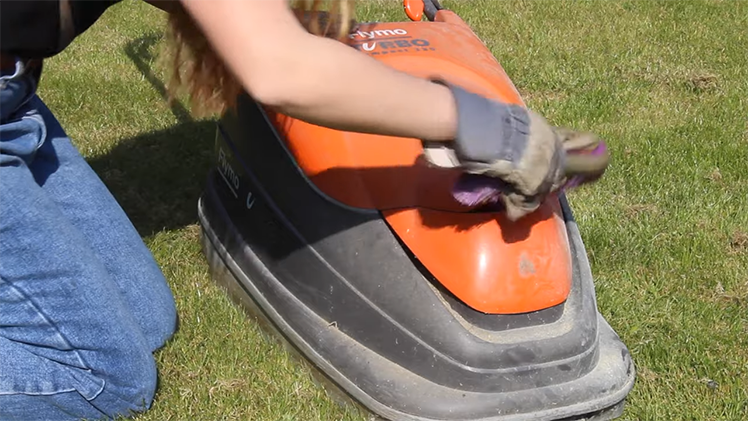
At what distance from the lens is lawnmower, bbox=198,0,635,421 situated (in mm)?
1638

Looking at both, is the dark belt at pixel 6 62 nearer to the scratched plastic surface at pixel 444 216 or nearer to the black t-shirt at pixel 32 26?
the black t-shirt at pixel 32 26

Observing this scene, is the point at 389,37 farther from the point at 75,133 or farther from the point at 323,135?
the point at 75,133

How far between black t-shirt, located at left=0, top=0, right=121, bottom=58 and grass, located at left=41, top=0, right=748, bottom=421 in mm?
767

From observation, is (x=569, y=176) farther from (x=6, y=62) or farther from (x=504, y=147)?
(x=6, y=62)

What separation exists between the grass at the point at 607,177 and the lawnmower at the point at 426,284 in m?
0.17

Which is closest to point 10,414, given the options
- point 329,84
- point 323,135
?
point 323,135

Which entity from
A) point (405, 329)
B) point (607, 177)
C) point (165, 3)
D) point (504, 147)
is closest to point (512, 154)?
point (504, 147)

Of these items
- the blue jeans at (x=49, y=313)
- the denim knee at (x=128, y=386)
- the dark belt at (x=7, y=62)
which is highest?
the dark belt at (x=7, y=62)

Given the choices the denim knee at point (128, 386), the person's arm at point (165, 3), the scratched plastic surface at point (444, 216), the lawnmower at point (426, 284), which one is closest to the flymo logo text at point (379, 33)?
the lawnmower at point (426, 284)

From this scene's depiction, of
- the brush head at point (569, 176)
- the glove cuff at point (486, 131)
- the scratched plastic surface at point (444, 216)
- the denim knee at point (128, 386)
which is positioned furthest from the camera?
the denim knee at point (128, 386)

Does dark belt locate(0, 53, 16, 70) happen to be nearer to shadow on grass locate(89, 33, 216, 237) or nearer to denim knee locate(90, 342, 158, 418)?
denim knee locate(90, 342, 158, 418)

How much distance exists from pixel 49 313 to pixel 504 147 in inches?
37.3

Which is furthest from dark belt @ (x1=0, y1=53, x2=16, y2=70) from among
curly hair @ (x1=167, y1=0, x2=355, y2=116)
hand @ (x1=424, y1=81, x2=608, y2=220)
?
hand @ (x1=424, y1=81, x2=608, y2=220)

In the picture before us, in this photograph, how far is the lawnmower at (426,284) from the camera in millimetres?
1638
